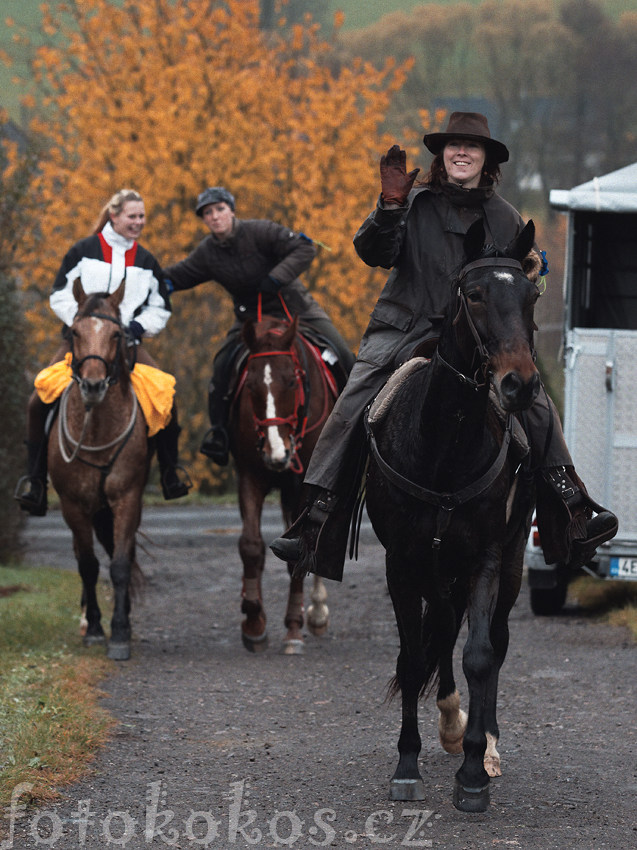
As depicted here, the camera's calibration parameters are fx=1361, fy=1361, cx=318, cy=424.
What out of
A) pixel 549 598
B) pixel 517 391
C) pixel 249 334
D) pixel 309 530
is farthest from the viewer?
pixel 549 598

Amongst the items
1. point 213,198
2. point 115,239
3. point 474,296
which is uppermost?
point 213,198

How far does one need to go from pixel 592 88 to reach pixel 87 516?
36.5 meters

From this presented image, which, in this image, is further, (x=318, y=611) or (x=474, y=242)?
(x=318, y=611)

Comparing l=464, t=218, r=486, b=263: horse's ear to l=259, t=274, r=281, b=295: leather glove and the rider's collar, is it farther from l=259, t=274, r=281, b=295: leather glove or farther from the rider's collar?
the rider's collar

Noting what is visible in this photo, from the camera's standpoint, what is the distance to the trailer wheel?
10805mm

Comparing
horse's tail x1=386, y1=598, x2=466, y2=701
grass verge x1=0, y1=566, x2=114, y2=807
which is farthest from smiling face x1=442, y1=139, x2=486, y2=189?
grass verge x1=0, y1=566, x2=114, y2=807

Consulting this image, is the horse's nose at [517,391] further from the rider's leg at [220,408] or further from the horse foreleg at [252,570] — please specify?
the rider's leg at [220,408]

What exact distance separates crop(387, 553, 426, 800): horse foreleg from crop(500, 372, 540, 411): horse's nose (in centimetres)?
122

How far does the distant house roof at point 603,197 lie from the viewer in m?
10.1

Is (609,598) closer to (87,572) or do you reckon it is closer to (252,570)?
(252,570)

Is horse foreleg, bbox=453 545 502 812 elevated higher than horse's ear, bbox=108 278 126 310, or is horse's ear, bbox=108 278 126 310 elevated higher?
Result: horse's ear, bbox=108 278 126 310

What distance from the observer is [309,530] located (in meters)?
6.12

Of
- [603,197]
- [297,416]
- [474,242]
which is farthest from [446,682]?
[603,197]

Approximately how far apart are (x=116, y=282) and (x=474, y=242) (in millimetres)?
4924
